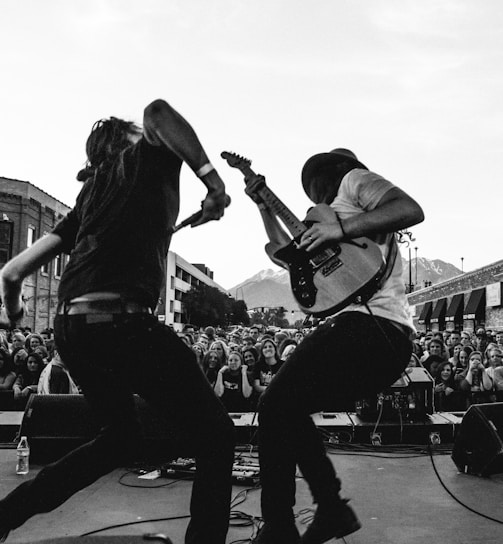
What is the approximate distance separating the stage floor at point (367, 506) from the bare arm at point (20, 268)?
1.54m

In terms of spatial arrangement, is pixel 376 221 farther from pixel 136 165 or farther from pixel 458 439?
pixel 458 439

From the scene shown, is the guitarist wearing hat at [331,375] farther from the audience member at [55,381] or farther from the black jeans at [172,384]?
the audience member at [55,381]

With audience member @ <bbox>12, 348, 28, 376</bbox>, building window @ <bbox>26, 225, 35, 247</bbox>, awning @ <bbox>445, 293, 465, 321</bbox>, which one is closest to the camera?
audience member @ <bbox>12, 348, 28, 376</bbox>

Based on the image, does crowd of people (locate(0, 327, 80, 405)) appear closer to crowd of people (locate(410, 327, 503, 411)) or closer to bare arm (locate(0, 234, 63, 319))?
crowd of people (locate(410, 327, 503, 411))

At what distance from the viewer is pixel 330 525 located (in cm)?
244

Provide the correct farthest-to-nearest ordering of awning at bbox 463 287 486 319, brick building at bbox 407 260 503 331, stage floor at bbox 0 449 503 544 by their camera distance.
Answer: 1. awning at bbox 463 287 486 319
2. brick building at bbox 407 260 503 331
3. stage floor at bbox 0 449 503 544

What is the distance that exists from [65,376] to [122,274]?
6709 mm

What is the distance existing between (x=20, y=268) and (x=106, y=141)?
27.1 inches

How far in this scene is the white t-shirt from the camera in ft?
8.33

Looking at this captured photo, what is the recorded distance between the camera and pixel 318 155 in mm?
2914

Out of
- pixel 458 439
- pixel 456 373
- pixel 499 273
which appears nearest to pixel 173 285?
pixel 499 273

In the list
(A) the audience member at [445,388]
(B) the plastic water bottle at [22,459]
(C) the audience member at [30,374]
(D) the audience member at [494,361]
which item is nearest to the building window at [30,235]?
(C) the audience member at [30,374]

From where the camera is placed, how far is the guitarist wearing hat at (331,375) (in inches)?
95.3

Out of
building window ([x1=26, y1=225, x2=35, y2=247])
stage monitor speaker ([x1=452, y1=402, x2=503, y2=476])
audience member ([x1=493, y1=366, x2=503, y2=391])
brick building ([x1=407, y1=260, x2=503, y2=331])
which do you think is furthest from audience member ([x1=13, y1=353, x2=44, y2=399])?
brick building ([x1=407, y1=260, x2=503, y2=331])
